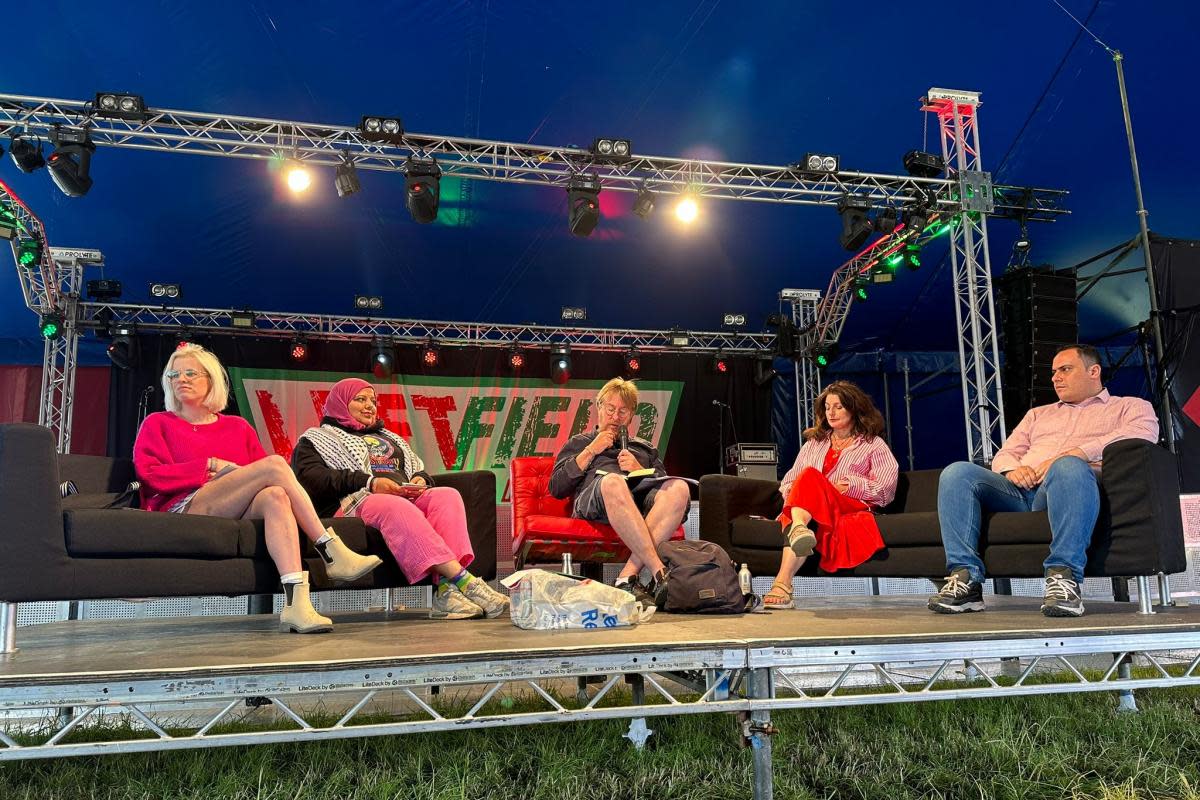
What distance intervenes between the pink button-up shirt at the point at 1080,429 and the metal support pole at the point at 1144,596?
377 millimetres

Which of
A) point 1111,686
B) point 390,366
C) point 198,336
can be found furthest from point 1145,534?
point 198,336

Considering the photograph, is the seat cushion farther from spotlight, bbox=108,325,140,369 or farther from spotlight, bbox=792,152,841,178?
spotlight, bbox=108,325,140,369

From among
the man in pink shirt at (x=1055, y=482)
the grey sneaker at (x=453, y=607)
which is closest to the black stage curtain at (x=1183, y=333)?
the man in pink shirt at (x=1055, y=482)

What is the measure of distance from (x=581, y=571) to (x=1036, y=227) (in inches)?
238

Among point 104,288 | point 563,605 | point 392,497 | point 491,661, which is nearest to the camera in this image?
point 491,661

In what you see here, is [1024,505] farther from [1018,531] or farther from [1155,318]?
[1155,318]

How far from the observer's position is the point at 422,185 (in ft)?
18.6

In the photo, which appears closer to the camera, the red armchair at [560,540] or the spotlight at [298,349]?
the red armchair at [560,540]

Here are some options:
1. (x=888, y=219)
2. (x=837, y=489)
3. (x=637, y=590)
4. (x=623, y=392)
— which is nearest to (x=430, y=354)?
(x=888, y=219)

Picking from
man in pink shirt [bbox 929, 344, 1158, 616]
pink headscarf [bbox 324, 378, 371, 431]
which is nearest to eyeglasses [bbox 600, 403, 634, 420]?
pink headscarf [bbox 324, 378, 371, 431]

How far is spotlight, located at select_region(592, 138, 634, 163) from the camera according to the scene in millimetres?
5922

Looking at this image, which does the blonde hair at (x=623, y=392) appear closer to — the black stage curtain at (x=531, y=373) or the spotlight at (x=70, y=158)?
the spotlight at (x=70, y=158)

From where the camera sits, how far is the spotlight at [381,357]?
27.7ft

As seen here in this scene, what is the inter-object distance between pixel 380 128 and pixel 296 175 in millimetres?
716
